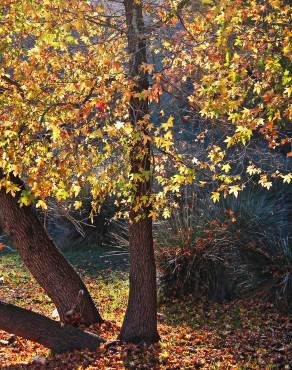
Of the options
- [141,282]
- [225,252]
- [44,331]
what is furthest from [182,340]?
[225,252]

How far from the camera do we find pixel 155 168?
6680 millimetres

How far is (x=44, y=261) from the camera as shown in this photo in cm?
739

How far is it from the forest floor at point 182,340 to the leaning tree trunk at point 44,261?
40 cm

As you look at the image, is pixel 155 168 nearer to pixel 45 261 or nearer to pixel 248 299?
pixel 45 261

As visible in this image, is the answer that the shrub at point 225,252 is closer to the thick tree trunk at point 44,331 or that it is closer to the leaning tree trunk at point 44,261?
the leaning tree trunk at point 44,261

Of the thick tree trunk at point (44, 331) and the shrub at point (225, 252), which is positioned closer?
the thick tree trunk at point (44, 331)

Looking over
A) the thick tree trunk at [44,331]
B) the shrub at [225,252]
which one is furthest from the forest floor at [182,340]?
the shrub at [225,252]

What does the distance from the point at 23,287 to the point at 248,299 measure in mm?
4437

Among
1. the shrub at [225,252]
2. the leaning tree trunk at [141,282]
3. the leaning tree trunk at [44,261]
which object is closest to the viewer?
the leaning tree trunk at [141,282]

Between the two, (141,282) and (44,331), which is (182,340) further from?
(44,331)

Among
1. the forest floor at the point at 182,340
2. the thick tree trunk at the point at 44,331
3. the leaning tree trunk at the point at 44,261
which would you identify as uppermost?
the leaning tree trunk at the point at 44,261

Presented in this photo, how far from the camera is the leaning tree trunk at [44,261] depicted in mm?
7215

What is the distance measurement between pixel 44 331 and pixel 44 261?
95cm

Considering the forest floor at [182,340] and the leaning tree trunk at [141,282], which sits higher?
the leaning tree trunk at [141,282]
